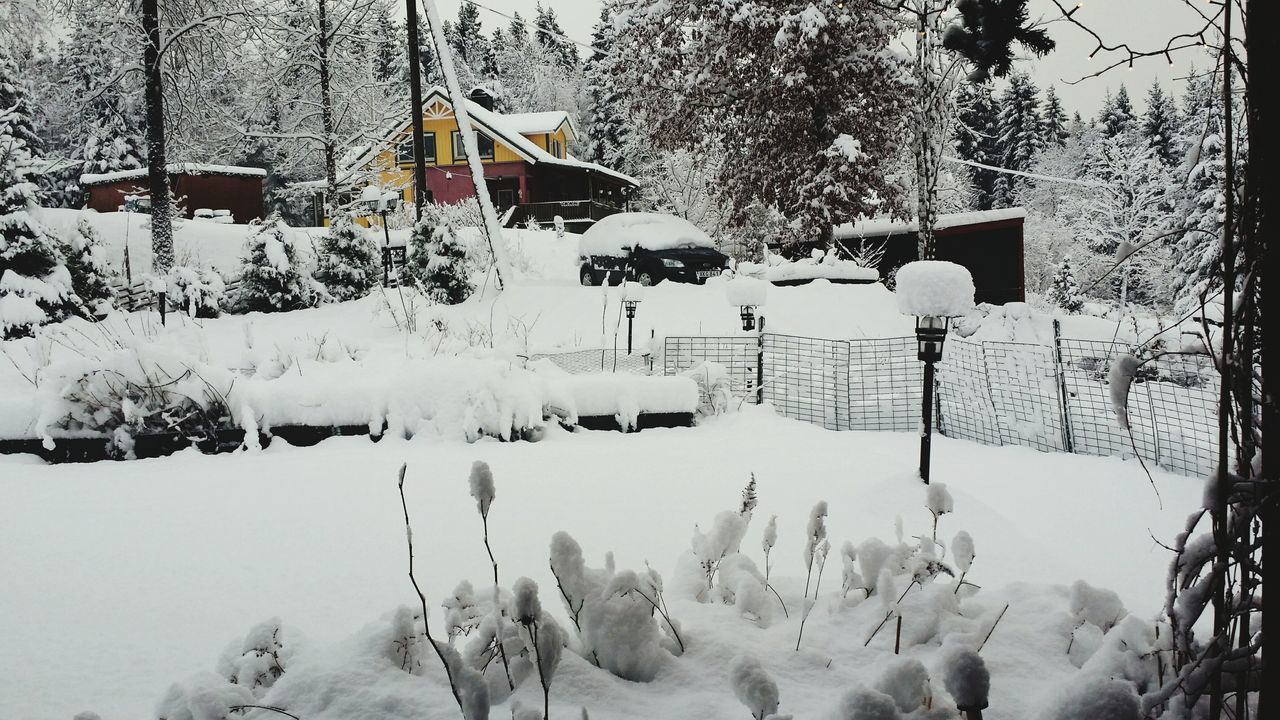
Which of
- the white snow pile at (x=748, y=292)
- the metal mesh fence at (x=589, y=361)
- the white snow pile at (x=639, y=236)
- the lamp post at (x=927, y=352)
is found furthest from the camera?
the white snow pile at (x=639, y=236)

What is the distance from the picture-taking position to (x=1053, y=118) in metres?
48.7

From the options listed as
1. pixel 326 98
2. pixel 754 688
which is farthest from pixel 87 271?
pixel 754 688

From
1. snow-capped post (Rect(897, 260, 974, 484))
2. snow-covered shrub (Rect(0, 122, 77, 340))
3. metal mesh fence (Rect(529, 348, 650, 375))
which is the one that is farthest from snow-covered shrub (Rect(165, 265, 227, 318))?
snow-capped post (Rect(897, 260, 974, 484))

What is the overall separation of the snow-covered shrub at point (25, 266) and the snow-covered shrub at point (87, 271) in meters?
0.29

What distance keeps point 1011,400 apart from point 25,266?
14.2 metres

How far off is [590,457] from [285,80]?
19695mm

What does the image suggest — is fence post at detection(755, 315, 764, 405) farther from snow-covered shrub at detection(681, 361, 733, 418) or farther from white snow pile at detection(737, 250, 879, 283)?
white snow pile at detection(737, 250, 879, 283)

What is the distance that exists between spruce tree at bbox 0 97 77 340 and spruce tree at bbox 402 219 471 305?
5.43 meters

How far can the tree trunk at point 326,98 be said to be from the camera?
774 inches

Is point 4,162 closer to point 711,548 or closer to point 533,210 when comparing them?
point 711,548

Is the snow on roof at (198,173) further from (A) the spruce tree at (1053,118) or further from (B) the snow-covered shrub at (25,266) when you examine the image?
(A) the spruce tree at (1053,118)

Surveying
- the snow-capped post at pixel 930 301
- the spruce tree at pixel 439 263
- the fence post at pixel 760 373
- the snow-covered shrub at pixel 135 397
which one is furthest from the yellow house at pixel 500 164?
the snow-capped post at pixel 930 301

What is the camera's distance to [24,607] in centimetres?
268

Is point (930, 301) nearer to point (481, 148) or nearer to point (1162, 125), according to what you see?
point (481, 148)
